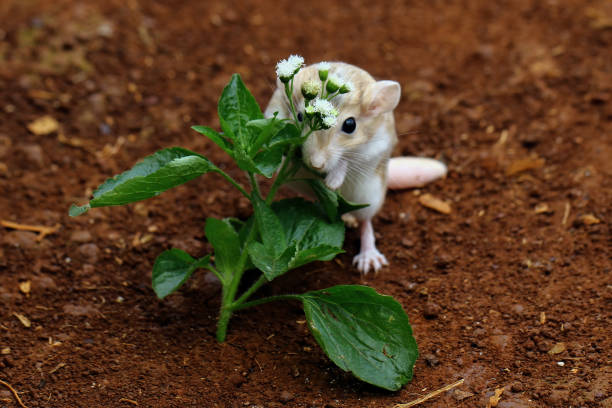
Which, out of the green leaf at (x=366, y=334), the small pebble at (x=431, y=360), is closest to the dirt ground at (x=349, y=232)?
the small pebble at (x=431, y=360)

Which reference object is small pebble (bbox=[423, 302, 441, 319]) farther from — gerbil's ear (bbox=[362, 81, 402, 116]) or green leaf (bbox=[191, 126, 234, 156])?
green leaf (bbox=[191, 126, 234, 156])

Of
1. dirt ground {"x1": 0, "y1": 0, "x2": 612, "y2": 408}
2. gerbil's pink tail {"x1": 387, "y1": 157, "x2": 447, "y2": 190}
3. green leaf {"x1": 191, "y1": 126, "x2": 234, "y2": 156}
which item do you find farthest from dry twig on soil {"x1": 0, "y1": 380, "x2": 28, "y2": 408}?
gerbil's pink tail {"x1": 387, "y1": 157, "x2": 447, "y2": 190}

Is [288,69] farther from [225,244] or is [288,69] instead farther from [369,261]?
[369,261]

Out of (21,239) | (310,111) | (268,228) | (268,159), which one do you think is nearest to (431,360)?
A: (268,228)

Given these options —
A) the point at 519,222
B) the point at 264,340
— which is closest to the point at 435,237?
the point at 519,222

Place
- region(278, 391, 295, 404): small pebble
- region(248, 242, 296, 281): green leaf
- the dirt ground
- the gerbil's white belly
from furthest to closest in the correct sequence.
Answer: the gerbil's white belly → the dirt ground → region(278, 391, 295, 404): small pebble → region(248, 242, 296, 281): green leaf

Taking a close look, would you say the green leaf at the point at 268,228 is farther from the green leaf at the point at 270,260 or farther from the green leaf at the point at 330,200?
the green leaf at the point at 330,200
